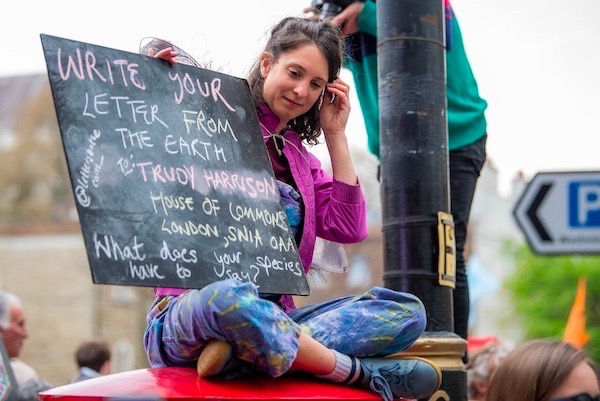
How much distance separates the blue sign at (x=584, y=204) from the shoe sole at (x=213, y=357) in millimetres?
3517

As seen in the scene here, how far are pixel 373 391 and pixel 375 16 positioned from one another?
1944 millimetres

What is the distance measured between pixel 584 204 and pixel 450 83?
1732mm

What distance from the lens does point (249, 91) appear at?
3783 millimetres

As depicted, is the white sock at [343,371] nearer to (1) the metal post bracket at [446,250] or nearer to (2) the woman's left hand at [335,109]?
(1) the metal post bracket at [446,250]

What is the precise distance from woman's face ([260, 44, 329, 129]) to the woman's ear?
0.21 ft

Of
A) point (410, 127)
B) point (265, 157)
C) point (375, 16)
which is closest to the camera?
point (265, 157)

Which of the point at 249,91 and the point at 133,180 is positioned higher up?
the point at 249,91

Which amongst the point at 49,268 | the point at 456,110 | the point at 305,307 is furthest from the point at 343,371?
the point at 49,268

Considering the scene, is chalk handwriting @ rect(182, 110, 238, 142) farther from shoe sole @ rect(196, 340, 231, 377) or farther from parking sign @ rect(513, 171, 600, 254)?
parking sign @ rect(513, 171, 600, 254)

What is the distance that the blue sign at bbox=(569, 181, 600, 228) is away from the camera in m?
6.05

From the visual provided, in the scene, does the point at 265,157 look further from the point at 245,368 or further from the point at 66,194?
the point at 66,194

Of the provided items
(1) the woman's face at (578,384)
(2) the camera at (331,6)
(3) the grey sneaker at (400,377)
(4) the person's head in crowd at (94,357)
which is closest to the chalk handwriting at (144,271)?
(3) the grey sneaker at (400,377)

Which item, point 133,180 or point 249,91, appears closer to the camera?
point 133,180

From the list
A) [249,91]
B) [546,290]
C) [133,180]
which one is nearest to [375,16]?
[249,91]
